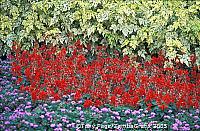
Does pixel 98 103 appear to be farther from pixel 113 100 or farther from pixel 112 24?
pixel 112 24

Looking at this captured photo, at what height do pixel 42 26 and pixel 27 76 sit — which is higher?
pixel 42 26

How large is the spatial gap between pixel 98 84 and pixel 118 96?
303 mm

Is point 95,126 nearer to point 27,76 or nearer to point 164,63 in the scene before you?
point 27,76

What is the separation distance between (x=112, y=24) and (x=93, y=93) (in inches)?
44.5

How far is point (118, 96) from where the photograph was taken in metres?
4.79

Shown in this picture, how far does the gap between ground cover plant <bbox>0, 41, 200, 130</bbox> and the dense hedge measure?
0.58 ft

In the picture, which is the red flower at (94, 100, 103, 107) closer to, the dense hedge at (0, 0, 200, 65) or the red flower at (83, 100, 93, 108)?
the red flower at (83, 100, 93, 108)

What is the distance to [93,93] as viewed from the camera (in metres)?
4.79

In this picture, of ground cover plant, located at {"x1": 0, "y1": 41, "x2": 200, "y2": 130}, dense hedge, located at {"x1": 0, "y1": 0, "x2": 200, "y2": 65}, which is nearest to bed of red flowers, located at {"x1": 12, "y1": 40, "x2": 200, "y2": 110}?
ground cover plant, located at {"x1": 0, "y1": 41, "x2": 200, "y2": 130}

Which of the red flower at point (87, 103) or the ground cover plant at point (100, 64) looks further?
the red flower at point (87, 103)

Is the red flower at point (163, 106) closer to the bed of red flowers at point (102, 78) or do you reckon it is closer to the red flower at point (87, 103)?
the bed of red flowers at point (102, 78)

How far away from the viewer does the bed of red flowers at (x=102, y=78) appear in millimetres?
4711

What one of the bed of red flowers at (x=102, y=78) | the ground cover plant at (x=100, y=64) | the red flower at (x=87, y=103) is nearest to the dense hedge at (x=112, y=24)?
the ground cover plant at (x=100, y=64)

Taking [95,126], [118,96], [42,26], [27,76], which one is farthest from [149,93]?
[42,26]
